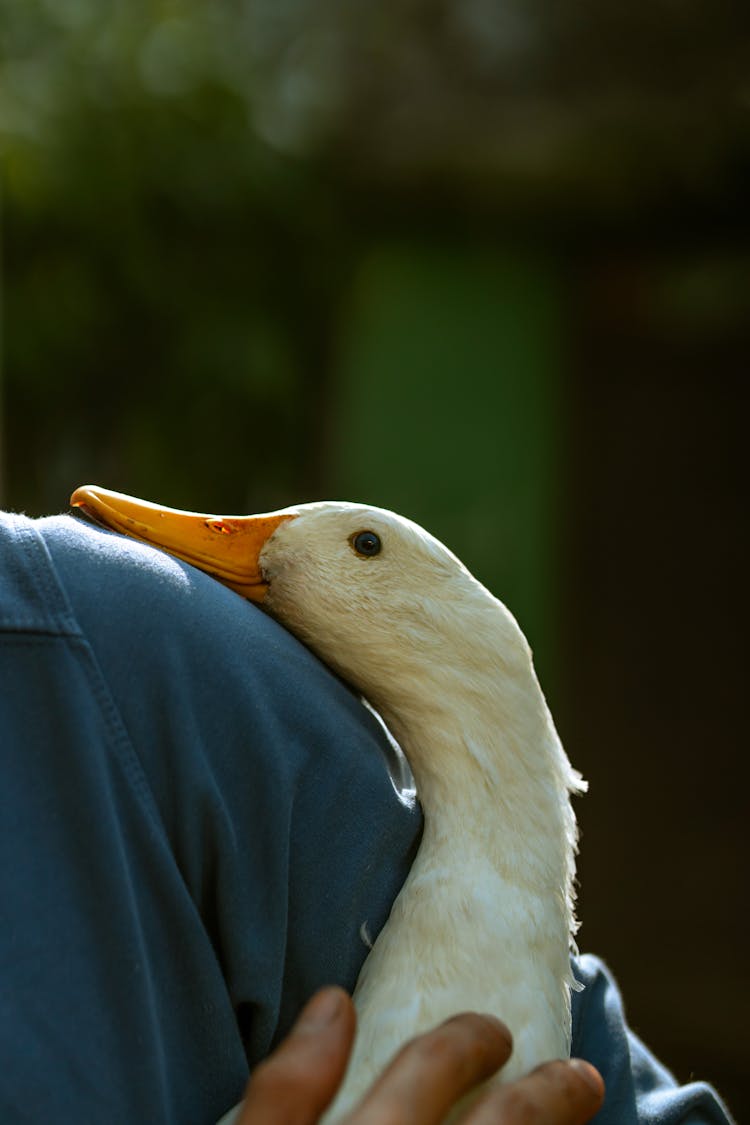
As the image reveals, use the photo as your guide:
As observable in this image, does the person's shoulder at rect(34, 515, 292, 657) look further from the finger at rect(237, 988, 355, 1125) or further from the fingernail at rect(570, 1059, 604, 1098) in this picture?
the fingernail at rect(570, 1059, 604, 1098)

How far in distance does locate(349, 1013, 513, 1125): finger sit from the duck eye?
1.01 feet

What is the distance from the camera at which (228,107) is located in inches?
128

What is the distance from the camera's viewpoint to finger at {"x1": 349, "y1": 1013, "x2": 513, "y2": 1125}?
65 cm

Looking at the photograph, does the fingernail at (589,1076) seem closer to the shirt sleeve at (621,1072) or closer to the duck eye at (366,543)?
the shirt sleeve at (621,1072)

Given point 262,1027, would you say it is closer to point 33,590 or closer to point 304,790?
point 304,790

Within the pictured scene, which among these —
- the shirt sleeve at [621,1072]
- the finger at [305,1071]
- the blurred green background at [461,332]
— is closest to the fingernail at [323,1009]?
the finger at [305,1071]

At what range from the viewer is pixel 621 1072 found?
87cm

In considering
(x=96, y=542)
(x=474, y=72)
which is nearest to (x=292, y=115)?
(x=474, y=72)

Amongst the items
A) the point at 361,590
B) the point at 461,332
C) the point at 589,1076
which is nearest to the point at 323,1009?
the point at 589,1076

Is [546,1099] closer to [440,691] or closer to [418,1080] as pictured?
[418,1080]

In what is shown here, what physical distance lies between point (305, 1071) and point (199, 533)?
0.35 m

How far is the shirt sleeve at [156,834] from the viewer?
0.66 meters

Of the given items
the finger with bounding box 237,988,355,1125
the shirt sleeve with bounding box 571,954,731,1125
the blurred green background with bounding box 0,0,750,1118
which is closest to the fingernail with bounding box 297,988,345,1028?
the finger with bounding box 237,988,355,1125

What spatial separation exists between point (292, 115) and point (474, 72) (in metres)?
0.50
